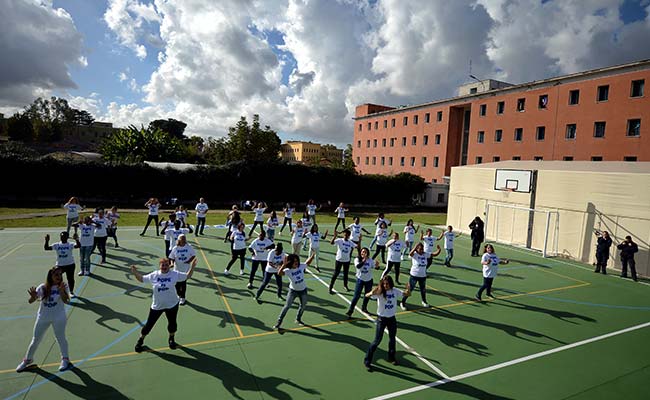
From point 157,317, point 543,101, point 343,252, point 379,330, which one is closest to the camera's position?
point 379,330

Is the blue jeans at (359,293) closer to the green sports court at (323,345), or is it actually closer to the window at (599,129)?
the green sports court at (323,345)

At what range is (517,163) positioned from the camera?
27984 millimetres

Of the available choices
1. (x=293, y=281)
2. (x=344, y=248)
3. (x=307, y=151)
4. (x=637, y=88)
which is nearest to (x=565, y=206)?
(x=344, y=248)

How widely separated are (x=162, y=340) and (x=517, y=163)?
2715cm

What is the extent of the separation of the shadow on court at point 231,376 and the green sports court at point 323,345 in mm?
34

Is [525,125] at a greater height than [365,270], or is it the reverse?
[525,125]

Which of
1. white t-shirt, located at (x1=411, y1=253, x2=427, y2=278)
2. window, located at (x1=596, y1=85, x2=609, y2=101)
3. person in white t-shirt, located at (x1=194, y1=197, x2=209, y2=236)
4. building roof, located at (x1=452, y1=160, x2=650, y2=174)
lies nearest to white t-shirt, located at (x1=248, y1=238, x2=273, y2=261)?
white t-shirt, located at (x1=411, y1=253, x2=427, y2=278)

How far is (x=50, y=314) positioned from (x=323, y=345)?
19.0 feet

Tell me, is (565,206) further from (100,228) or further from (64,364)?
(64,364)

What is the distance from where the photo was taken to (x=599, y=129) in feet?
118

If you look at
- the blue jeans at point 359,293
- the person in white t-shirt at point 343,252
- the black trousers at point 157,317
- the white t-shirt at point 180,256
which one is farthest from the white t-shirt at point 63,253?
the blue jeans at point 359,293

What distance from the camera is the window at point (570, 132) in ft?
124

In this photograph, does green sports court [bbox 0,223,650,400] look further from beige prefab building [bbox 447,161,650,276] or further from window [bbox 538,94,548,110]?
window [bbox 538,94,548,110]

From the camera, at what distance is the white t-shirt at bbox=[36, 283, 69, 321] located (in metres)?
7.24
